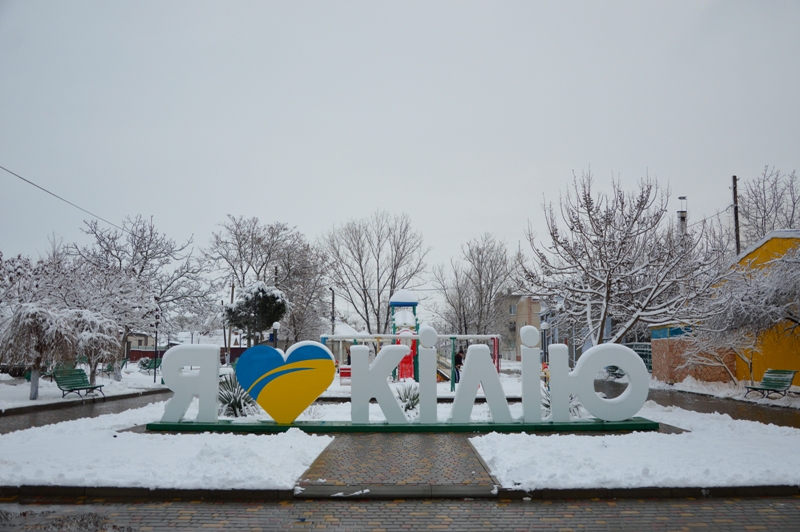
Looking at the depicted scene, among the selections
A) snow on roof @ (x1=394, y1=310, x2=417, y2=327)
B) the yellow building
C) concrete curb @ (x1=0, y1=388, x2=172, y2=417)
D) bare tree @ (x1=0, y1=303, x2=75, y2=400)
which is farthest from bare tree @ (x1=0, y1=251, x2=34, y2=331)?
the yellow building

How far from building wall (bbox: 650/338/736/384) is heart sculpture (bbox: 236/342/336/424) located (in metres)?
19.0

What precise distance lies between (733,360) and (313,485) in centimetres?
2186

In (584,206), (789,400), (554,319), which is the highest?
(584,206)

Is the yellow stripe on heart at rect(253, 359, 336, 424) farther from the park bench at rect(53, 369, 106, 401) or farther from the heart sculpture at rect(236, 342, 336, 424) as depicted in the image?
the park bench at rect(53, 369, 106, 401)

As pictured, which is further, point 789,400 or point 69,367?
point 69,367

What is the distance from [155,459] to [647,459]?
6.99 metres

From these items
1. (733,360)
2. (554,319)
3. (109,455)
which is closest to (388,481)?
(109,455)

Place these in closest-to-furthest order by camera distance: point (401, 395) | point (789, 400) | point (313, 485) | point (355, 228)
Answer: point (313, 485) → point (401, 395) → point (789, 400) → point (355, 228)

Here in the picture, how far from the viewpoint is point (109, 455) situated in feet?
27.7

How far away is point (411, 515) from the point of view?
6305mm

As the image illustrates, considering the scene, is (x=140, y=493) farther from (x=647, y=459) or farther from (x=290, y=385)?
(x=647, y=459)

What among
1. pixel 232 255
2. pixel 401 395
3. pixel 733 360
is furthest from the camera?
pixel 232 255

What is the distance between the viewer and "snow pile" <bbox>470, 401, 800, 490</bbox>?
7141mm

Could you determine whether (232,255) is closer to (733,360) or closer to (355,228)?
(355,228)
